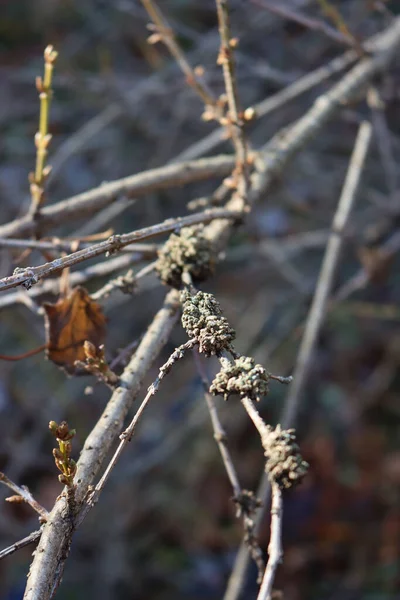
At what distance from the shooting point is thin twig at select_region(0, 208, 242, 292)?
82cm

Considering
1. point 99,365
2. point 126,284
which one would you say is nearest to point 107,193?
point 126,284

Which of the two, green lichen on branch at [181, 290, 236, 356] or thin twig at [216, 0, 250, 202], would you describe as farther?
thin twig at [216, 0, 250, 202]

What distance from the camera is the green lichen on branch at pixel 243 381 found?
75 centimetres

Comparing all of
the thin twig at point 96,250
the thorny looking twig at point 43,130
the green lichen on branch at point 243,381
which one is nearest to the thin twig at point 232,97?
the thin twig at point 96,250

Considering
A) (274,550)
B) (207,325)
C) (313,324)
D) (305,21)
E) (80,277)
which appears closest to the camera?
(274,550)

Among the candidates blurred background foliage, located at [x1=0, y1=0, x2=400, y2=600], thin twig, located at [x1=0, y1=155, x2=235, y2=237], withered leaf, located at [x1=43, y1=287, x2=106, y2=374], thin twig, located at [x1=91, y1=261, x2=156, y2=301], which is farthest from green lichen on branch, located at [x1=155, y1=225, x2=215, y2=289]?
blurred background foliage, located at [x1=0, y1=0, x2=400, y2=600]

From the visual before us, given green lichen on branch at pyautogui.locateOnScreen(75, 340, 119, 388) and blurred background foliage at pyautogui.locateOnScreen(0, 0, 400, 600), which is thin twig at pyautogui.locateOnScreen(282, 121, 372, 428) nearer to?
green lichen on branch at pyautogui.locateOnScreen(75, 340, 119, 388)

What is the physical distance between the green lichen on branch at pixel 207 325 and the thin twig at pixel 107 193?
1.97ft

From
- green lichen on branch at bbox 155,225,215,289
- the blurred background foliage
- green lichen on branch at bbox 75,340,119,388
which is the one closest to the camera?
green lichen on branch at bbox 75,340,119,388

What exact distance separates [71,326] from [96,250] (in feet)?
1.05

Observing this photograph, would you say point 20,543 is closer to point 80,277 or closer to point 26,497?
point 26,497

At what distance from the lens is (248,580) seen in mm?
2830

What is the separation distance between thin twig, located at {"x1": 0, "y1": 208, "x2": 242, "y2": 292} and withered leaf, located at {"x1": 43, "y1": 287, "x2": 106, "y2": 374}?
196 mm

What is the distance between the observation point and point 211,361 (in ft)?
10.2
